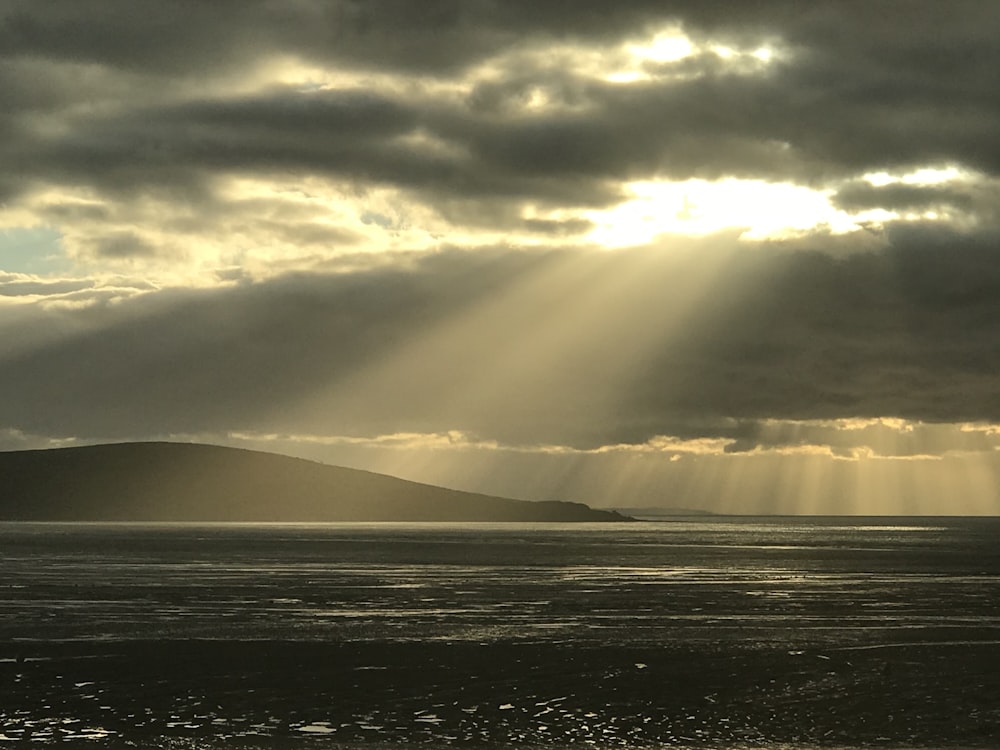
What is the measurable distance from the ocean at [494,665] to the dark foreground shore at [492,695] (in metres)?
0.13

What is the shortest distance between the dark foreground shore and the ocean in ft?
0.43


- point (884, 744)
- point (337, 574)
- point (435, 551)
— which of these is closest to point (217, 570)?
point (337, 574)

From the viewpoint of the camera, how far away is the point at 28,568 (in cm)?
12044

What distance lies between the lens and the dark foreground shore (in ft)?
115

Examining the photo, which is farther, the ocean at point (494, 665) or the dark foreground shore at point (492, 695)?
the ocean at point (494, 665)

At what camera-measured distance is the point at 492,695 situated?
42094 millimetres

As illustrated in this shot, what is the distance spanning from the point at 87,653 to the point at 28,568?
7417 centimetres

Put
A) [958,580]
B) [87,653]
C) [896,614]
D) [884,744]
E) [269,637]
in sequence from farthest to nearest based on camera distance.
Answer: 1. [958,580]
2. [896,614]
3. [269,637]
4. [87,653]
5. [884,744]

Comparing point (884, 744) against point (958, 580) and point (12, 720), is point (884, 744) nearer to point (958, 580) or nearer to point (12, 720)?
point (12, 720)

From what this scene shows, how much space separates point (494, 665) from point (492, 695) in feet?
22.7

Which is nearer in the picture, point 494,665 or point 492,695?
point 492,695

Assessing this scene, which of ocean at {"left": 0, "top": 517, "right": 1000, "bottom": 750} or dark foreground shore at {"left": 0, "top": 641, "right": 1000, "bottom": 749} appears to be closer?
dark foreground shore at {"left": 0, "top": 641, "right": 1000, "bottom": 749}

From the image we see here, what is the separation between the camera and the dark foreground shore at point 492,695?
35.1 metres

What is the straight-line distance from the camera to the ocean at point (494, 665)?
35938 millimetres
